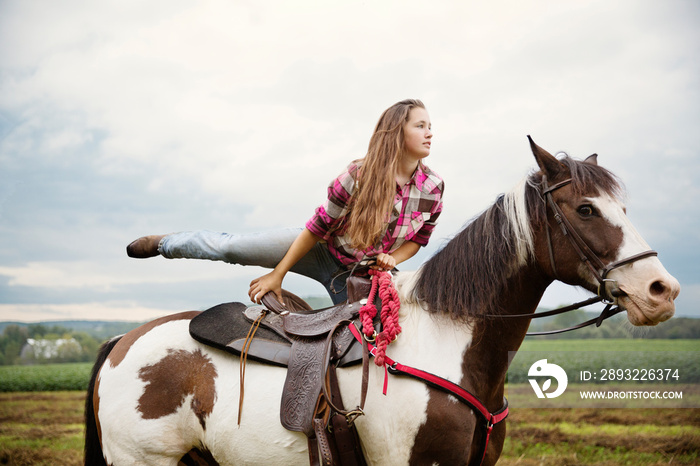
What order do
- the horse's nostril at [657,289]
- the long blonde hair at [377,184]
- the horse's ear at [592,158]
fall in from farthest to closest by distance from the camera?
1. the long blonde hair at [377,184]
2. the horse's ear at [592,158]
3. the horse's nostril at [657,289]

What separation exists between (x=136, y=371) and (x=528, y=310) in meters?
2.40

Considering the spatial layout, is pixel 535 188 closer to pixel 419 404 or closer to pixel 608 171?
pixel 608 171

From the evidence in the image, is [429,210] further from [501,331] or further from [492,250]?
[501,331]

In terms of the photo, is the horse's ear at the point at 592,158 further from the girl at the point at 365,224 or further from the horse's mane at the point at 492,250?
the girl at the point at 365,224

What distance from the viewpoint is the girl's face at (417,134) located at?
3.21 m

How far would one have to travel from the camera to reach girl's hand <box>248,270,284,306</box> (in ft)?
11.0

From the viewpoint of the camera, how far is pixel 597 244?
2.39 m

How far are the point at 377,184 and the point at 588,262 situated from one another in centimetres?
128

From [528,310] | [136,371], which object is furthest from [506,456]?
[136,371]

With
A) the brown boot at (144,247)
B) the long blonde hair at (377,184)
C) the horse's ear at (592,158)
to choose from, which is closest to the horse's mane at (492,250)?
the horse's ear at (592,158)

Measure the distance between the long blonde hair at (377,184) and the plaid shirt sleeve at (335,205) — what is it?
0.05 metres

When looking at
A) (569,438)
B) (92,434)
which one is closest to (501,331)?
(92,434)

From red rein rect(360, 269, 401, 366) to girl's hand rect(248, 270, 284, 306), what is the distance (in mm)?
821

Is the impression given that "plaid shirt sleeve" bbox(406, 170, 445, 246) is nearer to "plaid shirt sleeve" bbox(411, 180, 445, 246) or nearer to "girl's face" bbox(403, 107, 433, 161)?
"plaid shirt sleeve" bbox(411, 180, 445, 246)
